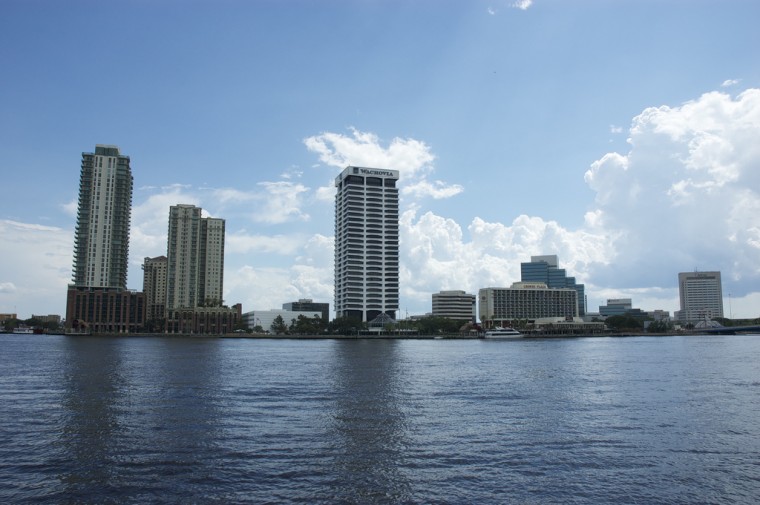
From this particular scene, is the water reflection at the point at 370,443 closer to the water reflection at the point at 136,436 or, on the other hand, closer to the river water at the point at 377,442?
the river water at the point at 377,442

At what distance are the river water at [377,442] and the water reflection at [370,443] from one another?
0.13 metres

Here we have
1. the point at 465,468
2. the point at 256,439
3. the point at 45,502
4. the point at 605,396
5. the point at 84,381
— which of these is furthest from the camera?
the point at 84,381

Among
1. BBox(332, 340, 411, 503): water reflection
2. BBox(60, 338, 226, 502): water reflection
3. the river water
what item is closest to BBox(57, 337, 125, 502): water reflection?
BBox(60, 338, 226, 502): water reflection

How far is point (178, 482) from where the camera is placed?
2822cm

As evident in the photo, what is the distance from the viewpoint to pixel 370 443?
36.4 meters

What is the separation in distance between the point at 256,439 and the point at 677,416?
31399 mm

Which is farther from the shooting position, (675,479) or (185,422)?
(185,422)

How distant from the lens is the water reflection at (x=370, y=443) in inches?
1073

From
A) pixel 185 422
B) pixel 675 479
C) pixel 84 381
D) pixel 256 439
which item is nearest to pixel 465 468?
pixel 675 479

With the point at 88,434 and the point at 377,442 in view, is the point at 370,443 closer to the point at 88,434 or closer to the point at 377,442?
the point at 377,442

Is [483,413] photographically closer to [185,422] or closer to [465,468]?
[465,468]

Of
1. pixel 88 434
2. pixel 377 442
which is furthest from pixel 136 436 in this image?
pixel 377 442

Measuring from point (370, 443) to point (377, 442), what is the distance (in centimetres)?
46

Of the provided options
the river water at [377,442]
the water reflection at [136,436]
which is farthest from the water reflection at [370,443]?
the water reflection at [136,436]
